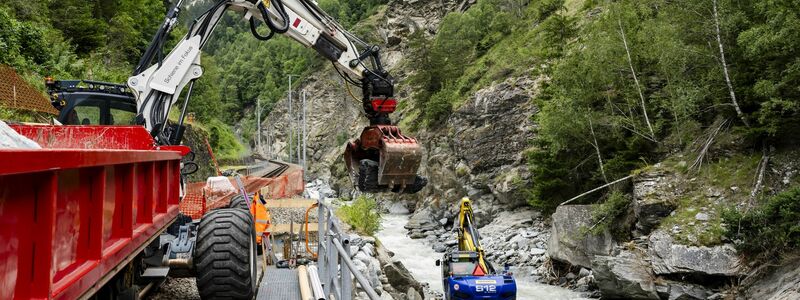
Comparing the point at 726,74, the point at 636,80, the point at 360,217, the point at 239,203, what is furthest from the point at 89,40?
the point at 726,74

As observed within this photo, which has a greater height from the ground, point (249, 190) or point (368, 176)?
point (368, 176)

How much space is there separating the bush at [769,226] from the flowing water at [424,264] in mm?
5291

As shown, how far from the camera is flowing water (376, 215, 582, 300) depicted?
16375mm

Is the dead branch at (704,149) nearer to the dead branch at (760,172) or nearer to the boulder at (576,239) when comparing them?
the dead branch at (760,172)

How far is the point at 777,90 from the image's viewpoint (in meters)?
12.6

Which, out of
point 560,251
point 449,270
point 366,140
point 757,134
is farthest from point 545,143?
point 366,140

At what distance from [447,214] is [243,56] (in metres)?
72.0

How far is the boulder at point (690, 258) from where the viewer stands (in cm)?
1209

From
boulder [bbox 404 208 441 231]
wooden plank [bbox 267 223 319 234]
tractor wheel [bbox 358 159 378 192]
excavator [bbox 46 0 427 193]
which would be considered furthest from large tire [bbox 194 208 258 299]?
boulder [bbox 404 208 441 231]

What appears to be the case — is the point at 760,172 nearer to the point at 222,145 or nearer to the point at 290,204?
the point at 290,204

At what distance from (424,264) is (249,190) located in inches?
320

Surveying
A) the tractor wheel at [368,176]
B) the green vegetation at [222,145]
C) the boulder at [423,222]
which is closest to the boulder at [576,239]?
the boulder at [423,222]

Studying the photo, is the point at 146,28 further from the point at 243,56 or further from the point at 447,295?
the point at 243,56

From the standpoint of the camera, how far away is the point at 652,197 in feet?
48.5
